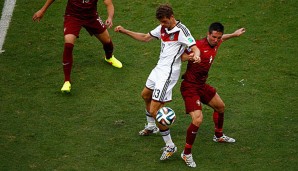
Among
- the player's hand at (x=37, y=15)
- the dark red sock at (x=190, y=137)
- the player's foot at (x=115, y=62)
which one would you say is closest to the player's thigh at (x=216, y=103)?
the dark red sock at (x=190, y=137)

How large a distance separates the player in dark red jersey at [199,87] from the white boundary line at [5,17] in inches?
210

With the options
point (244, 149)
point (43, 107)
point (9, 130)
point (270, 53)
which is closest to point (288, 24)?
point (270, 53)

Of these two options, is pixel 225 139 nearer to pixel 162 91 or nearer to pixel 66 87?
pixel 162 91

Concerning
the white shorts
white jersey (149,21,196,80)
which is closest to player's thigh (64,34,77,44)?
white jersey (149,21,196,80)

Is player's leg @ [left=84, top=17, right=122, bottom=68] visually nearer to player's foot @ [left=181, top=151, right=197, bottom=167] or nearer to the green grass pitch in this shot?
the green grass pitch

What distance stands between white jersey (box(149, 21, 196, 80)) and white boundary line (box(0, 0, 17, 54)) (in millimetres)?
4920

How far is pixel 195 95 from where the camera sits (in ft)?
33.4

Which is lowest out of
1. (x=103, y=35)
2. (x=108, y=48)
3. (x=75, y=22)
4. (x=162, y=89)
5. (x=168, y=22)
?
(x=108, y=48)

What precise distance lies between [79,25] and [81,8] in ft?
1.08

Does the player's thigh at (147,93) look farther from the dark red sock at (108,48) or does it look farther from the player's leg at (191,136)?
the dark red sock at (108,48)

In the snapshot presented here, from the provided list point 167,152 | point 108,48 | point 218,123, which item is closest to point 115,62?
point 108,48

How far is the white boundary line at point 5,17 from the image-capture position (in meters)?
14.5

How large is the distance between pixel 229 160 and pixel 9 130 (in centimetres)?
375

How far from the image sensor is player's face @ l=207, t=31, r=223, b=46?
32.8ft
